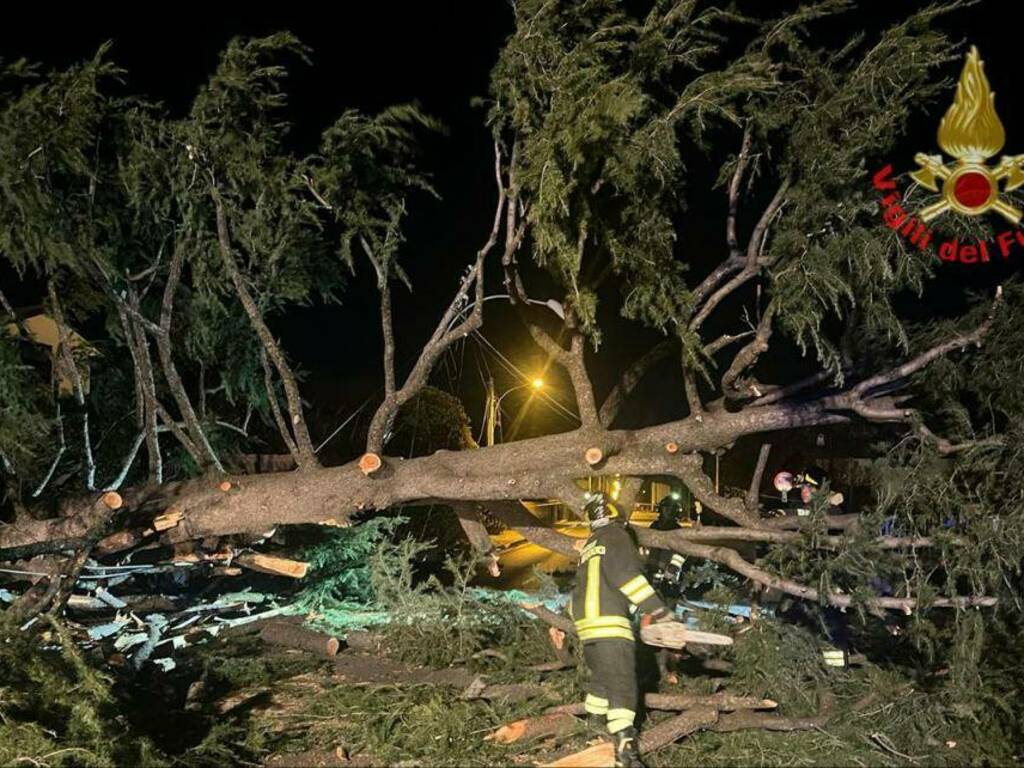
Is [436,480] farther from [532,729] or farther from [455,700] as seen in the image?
[532,729]

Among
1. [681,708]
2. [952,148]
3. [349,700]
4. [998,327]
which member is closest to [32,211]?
[349,700]

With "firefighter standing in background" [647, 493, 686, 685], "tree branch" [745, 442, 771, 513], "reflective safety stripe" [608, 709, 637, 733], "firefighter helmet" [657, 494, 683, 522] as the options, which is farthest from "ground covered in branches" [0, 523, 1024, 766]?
"firefighter helmet" [657, 494, 683, 522]

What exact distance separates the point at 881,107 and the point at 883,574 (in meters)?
3.39

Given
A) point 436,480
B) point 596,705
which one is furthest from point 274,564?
point 596,705

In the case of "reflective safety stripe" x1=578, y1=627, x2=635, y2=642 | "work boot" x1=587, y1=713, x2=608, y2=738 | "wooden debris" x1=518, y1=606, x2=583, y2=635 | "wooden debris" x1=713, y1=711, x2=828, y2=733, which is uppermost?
"reflective safety stripe" x1=578, y1=627, x2=635, y2=642

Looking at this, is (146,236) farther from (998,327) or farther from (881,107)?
(998,327)

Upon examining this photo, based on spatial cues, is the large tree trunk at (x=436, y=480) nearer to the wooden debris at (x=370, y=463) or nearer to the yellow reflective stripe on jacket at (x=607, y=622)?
the wooden debris at (x=370, y=463)

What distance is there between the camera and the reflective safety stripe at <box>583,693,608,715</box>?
4691 mm

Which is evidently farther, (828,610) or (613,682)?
(828,610)

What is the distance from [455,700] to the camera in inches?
212

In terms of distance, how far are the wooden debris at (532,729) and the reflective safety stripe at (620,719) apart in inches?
14.8

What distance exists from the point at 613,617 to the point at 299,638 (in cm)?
361

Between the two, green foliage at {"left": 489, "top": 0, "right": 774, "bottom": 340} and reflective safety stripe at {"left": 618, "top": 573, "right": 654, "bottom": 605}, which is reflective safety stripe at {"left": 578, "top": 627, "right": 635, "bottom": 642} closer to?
reflective safety stripe at {"left": 618, "top": 573, "right": 654, "bottom": 605}

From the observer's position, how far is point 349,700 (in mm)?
5484
